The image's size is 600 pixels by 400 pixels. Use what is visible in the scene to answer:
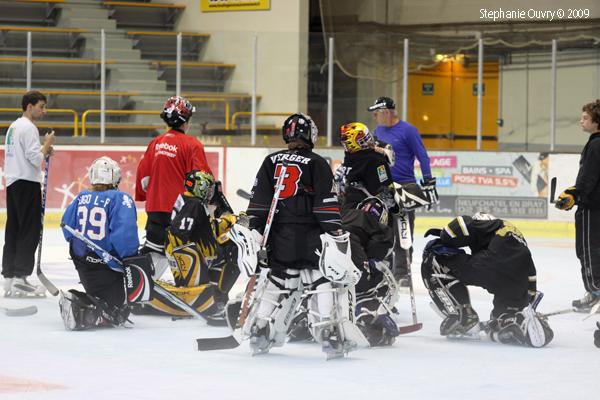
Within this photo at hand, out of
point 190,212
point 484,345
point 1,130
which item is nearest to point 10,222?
point 190,212

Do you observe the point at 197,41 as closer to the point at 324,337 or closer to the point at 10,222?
the point at 10,222

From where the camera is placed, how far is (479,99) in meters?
13.1

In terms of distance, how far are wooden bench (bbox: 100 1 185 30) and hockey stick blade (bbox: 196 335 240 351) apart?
1230 cm

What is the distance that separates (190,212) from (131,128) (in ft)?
23.1

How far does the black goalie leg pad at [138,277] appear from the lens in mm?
6051

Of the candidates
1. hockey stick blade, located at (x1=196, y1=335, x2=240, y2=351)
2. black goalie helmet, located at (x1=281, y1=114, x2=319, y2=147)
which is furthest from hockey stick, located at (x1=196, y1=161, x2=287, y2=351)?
black goalie helmet, located at (x1=281, y1=114, x2=319, y2=147)

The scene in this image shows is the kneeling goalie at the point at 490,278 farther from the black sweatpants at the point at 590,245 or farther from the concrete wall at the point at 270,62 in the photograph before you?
the concrete wall at the point at 270,62

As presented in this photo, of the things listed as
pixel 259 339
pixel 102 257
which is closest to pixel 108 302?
pixel 102 257

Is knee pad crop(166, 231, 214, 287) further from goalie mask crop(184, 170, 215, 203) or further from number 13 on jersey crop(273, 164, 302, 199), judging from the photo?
number 13 on jersey crop(273, 164, 302, 199)

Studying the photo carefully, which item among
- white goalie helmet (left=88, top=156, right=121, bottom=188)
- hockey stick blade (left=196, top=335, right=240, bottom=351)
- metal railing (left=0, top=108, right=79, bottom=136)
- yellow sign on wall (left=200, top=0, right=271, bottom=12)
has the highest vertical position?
yellow sign on wall (left=200, top=0, right=271, bottom=12)

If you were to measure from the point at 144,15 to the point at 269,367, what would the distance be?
42.3 feet

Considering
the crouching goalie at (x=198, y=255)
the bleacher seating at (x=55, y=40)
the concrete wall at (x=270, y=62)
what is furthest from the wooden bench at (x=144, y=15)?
the crouching goalie at (x=198, y=255)

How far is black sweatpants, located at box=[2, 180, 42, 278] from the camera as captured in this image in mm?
7328

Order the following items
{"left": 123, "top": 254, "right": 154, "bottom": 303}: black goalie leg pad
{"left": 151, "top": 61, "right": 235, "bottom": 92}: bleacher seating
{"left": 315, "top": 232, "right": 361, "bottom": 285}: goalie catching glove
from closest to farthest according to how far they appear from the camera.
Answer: {"left": 315, "top": 232, "right": 361, "bottom": 285}: goalie catching glove, {"left": 123, "top": 254, "right": 154, "bottom": 303}: black goalie leg pad, {"left": 151, "top": 61, "right": 235, "bottom": 92}: bleacher seating
